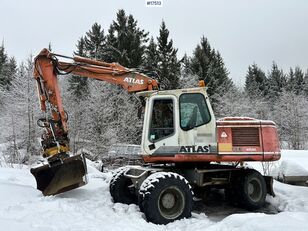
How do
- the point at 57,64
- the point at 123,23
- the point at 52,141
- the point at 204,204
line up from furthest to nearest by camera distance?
the point at 123,23, the point at 204,204, the point at 57,64, the point at 52,141

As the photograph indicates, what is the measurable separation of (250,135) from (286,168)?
14.2 ft

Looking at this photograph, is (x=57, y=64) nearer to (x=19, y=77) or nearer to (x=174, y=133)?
(x=174, y=133)

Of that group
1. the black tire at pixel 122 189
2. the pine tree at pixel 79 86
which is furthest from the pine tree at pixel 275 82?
the black tire at pixel 122 189

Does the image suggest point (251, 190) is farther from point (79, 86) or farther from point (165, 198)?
point (79, 86)

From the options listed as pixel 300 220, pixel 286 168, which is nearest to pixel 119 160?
pixel 286 168

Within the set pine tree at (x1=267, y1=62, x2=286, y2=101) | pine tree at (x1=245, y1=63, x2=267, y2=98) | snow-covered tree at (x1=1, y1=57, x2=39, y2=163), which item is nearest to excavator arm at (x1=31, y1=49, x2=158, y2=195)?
snow-covered tree at (x1=1, y1=57, x2=39, y2=163)

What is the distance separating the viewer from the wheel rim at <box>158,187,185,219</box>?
7.87 metres

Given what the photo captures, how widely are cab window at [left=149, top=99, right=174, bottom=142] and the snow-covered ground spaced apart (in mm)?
1773

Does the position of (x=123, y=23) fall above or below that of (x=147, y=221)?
above

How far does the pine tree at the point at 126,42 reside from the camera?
99.1ft

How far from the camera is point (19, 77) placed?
93.1 ft

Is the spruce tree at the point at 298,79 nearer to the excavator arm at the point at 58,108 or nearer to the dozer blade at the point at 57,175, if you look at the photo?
the excavator arm at the point at 58,108

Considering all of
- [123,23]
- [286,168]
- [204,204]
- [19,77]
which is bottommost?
[204,204]

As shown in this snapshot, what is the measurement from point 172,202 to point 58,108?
11.5 ft
